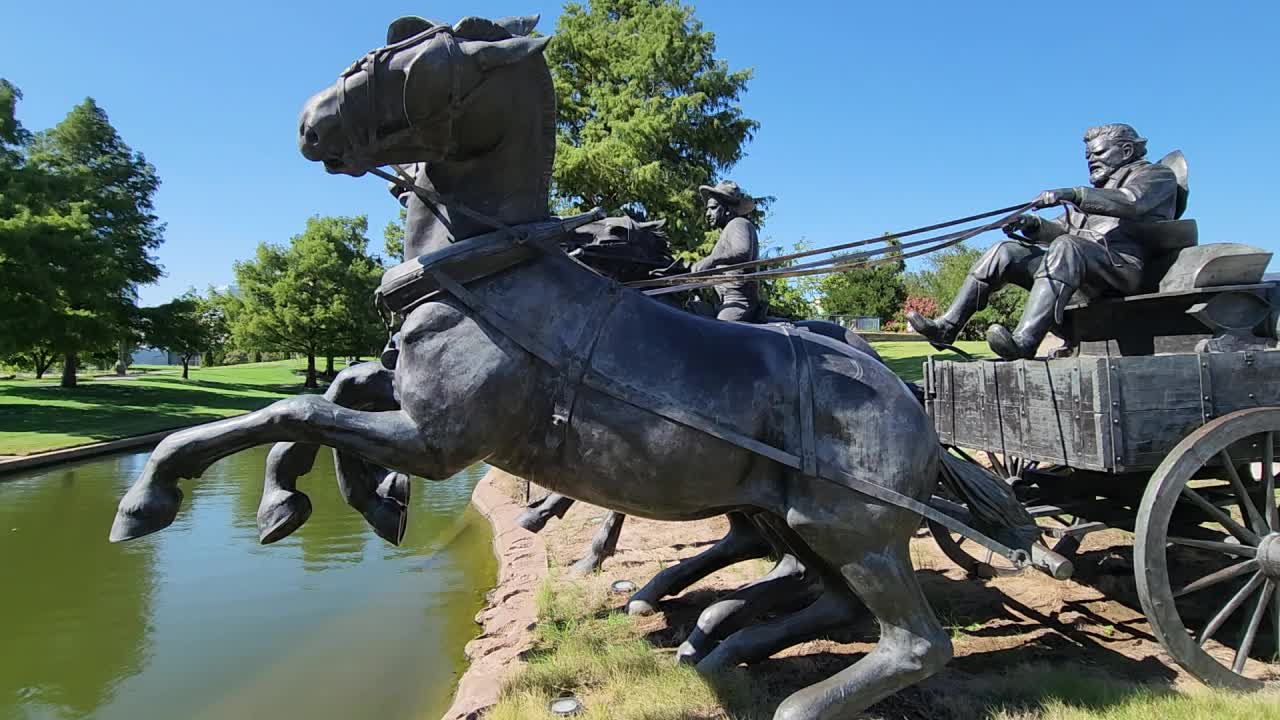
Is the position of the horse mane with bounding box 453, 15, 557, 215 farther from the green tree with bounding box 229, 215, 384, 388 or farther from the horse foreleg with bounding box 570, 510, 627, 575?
the green tree with bounding box 229, 215, 384, 388

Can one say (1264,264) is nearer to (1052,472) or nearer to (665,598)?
(1052,472)

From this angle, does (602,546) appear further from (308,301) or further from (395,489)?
(308,301)

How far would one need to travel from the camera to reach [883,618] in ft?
9.32

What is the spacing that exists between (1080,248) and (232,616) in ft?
19.3

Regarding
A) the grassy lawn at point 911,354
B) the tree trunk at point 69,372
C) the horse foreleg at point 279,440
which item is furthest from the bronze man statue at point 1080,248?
the tree trunk at point 69,372

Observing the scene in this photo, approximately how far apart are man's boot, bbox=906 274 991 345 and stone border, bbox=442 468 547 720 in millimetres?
2839

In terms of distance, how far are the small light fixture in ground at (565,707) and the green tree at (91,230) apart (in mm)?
20175

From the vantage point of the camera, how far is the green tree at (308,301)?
32.7 meters

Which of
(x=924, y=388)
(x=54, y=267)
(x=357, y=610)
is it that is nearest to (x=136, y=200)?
(x=54, y=267)

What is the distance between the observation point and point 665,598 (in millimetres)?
4809

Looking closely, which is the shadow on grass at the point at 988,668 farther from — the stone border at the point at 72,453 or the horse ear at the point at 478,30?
the stone border at the point at 72,453

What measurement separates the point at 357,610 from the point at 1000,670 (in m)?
4.19

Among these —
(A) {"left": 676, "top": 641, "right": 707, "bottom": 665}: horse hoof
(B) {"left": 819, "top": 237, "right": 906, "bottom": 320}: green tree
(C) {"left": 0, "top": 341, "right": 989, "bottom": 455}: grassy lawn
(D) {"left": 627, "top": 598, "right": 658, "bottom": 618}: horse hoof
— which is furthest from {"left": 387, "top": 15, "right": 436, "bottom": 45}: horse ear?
(B) {"left": 819, "top": 237, "right": 906, "bottom": 320}: green tree

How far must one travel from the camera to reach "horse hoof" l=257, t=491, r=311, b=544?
9.11ft
